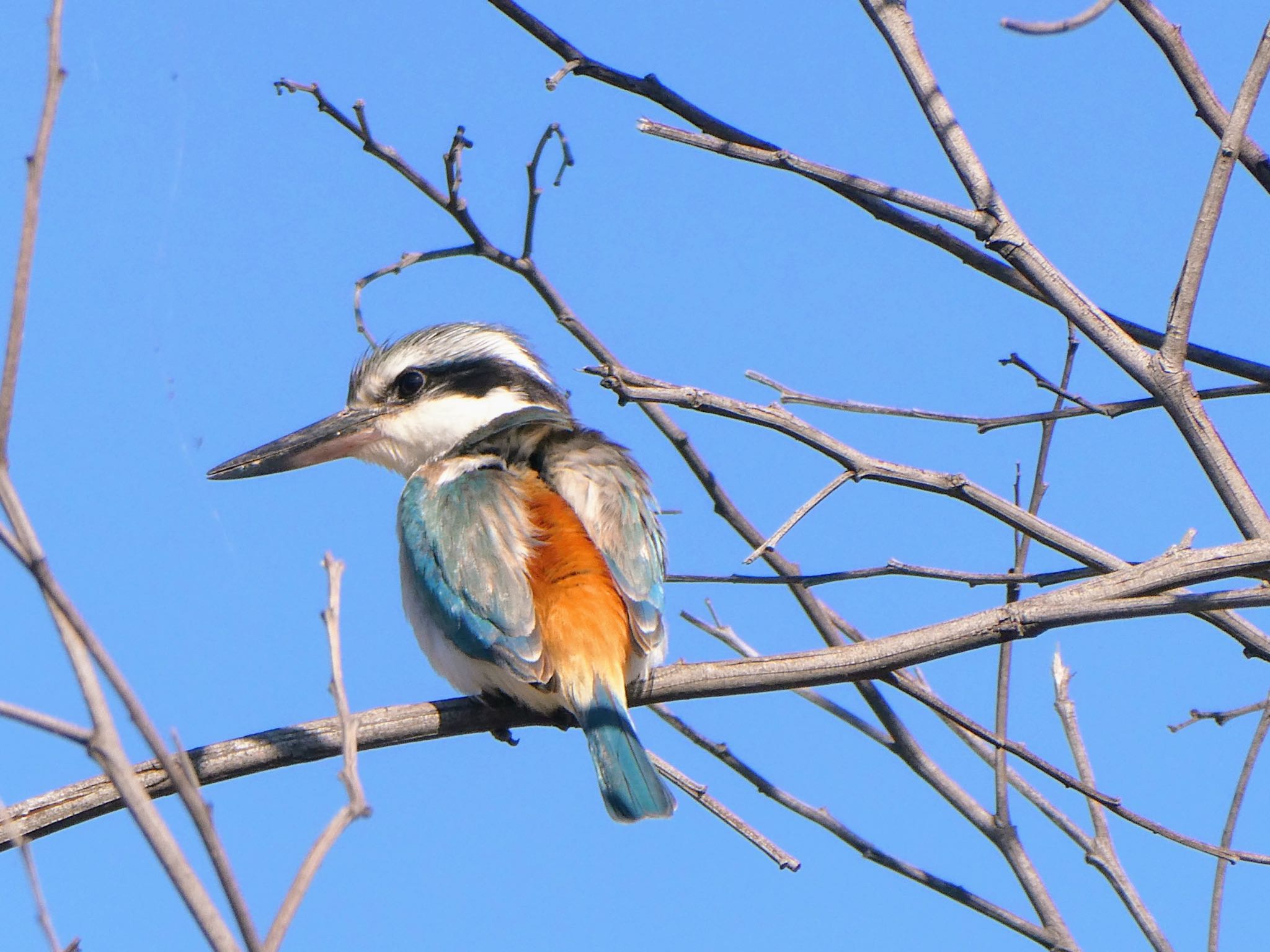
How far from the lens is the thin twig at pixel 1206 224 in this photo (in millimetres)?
1859

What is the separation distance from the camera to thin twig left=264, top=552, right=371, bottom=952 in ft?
3.56

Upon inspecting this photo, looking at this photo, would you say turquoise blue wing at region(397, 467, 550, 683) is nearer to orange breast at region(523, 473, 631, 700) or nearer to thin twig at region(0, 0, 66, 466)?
orange breast at region(523, 473, 631, 700)

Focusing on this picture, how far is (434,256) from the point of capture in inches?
110

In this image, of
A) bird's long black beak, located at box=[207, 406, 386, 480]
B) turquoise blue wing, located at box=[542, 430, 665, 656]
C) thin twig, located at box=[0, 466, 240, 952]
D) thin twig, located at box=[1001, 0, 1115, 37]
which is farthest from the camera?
bird's long black beak, located at box=[207, 406, 386, 480]

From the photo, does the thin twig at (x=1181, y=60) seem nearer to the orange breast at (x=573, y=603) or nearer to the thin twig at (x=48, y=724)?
the orange breast at (x=573, y=603)

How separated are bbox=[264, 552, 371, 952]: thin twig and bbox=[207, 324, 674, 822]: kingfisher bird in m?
1.37

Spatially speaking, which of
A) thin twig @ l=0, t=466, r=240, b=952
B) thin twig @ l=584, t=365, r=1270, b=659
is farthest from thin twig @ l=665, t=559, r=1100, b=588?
thin twig @ l=0, t=466, r=240, b=952

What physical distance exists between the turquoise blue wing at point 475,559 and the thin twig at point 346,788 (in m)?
1.41

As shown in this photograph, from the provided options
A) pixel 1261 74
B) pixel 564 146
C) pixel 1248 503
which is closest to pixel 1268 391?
pixel 1248 503

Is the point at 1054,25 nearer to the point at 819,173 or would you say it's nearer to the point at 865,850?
the point at 819,173

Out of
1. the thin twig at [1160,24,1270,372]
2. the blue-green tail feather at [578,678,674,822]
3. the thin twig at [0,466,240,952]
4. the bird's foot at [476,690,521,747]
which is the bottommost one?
the thin twig at [0,466,240,952]

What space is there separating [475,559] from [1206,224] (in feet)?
5.11

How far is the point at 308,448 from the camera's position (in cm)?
388

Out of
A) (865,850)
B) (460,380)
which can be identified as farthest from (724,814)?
(460,380)
